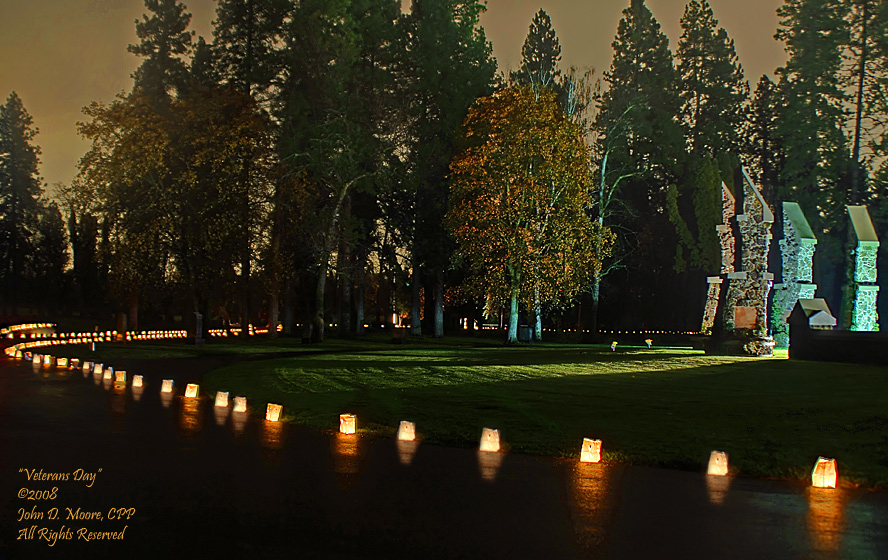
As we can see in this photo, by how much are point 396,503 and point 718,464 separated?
177 inches

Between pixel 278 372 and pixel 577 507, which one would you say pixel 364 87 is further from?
pixel 577 507

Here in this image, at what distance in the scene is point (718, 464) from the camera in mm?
11312

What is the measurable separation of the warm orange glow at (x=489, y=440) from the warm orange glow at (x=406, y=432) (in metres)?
1.26

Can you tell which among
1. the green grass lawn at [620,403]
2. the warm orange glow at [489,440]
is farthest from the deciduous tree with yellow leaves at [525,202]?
the warm orange glow at [489,440]

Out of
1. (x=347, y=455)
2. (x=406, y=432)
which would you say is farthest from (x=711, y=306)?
(x=347, y=455)

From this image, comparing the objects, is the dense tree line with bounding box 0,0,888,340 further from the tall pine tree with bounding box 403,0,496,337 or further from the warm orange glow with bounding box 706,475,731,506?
the warm orange glow with bounding box 706,475,731,506

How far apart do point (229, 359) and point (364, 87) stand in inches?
1044

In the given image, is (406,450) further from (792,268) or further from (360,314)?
(360,314)

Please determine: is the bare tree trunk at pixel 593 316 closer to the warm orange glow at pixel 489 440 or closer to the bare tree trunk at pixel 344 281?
the bare tree trunk at pixel 344 281

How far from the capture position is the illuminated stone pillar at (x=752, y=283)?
3775 centimetres

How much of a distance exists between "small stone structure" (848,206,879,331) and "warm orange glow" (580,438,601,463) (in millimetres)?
31148

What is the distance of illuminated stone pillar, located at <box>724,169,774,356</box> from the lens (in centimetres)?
3775

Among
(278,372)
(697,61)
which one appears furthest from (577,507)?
(697,61)

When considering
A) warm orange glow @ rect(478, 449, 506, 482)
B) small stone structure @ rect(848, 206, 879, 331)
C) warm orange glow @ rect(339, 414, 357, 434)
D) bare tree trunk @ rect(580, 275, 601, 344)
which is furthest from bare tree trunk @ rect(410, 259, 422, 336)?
warm orange glow @ rect(478, 449, 506, 482)
